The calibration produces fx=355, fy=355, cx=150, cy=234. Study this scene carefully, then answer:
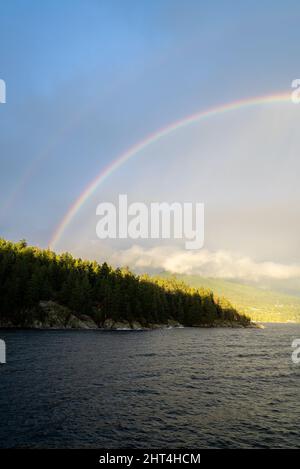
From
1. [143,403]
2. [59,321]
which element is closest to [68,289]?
[59,321]

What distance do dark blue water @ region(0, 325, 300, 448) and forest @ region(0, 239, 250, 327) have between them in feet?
234

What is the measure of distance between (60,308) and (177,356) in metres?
75.2

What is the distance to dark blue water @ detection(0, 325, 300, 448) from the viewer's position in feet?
80.9

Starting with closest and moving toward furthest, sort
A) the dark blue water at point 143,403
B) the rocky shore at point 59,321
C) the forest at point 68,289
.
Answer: the dark blue water at point 143,403 < the rocky shore at point 59,321 < the forest at point 68,289

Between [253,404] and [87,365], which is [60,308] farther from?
[253,404]

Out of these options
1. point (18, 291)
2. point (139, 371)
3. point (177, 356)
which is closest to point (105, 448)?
point (139, 371)

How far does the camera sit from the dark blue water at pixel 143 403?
24.7 m

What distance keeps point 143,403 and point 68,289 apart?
11180 centimetres

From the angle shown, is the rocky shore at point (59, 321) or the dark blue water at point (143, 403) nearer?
the dark blue water at point (143, 403)

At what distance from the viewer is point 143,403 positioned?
33.6 meters

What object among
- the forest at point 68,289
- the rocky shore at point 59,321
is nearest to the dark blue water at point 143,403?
the rocky shore at point 59,321

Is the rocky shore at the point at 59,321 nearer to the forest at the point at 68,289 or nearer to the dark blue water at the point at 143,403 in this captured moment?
the forest at the point at 68,289

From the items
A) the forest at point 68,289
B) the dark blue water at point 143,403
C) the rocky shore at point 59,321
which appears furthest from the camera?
the forest at point 68,289

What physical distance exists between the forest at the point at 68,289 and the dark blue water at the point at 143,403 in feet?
234
